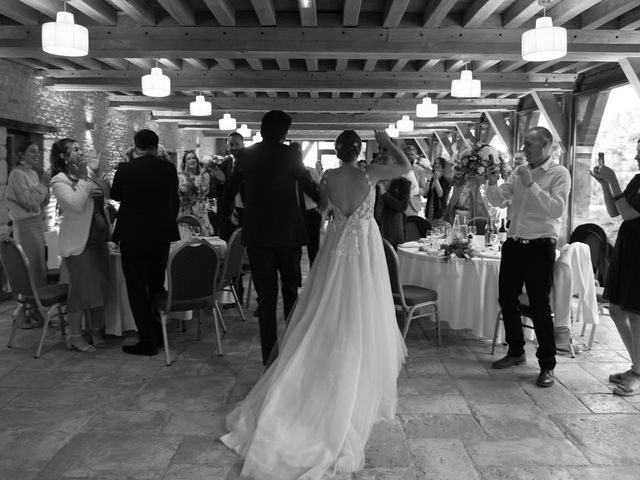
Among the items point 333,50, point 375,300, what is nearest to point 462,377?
point 375,300

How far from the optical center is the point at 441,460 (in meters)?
2.72

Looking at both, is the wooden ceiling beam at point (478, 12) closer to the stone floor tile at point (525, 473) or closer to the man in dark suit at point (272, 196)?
the man in dark suit at point (272, 196)

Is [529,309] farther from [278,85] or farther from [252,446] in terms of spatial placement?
[278,85]

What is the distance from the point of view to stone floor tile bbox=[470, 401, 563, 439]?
3.03 metres

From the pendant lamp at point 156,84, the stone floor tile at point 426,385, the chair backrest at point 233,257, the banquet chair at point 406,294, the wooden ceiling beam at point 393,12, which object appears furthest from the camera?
the pendant lamp at point 156,84

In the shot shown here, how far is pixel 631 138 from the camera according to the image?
8.15 m

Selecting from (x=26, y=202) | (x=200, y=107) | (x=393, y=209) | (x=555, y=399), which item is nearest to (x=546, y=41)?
(x=393, y=209)

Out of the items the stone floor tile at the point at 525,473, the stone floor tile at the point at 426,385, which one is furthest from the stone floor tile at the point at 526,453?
the stone floor tile at the point at 426,385

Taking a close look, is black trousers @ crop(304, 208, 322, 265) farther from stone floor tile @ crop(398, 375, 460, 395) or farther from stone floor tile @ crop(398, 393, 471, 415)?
stone floor tile @ crop(398, 393, 471, 415)

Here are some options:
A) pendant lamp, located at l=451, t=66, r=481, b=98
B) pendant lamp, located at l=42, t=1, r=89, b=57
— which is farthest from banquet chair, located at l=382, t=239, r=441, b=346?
pendant lamp, located at l=451, t=66, r=481, b=98

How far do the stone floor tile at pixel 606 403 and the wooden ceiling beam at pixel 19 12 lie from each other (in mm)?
6149

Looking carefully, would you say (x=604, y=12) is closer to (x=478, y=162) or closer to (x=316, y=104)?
(x=478, y=162)

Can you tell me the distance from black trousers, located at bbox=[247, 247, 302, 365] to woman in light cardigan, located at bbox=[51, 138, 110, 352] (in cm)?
147

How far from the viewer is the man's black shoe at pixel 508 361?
4082 mm
